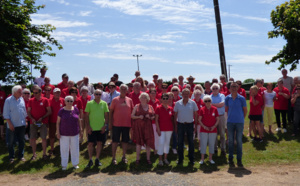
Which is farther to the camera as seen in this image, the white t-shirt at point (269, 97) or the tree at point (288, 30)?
the tree at point (288, 30)

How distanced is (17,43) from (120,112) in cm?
989

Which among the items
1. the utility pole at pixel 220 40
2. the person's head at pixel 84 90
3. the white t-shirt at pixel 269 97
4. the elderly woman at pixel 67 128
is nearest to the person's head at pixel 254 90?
the white t-shirt at pixel 269 97

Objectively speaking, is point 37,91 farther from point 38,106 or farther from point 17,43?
point 17,43

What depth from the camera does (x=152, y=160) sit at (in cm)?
817

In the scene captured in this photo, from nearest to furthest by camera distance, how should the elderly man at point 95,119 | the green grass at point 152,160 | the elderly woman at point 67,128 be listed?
the elderly woman at point 67,128
the green grass at point 152,160
the elderly man at point 95,119

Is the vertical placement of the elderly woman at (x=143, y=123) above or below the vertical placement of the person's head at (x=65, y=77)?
below

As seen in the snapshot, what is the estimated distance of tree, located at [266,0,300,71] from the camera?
79.7ft

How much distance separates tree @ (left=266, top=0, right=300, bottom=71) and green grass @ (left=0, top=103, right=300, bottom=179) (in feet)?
56.2

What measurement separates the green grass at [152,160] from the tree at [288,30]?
1713 cm

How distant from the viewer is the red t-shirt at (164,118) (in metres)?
7.56

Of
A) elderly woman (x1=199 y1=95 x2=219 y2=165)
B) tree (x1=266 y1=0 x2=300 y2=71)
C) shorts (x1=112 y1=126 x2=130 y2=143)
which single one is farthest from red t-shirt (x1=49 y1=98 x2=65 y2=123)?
tree (x1=266 y1=0 x2=300 y2=71)

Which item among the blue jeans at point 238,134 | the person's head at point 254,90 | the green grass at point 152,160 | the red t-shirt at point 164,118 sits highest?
the person's head at point 254,90

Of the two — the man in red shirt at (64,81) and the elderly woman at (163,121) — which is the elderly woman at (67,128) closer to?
the elderly woman at (163,121)

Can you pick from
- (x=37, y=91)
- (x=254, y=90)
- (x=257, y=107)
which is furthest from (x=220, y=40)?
(x=37, y=91)
